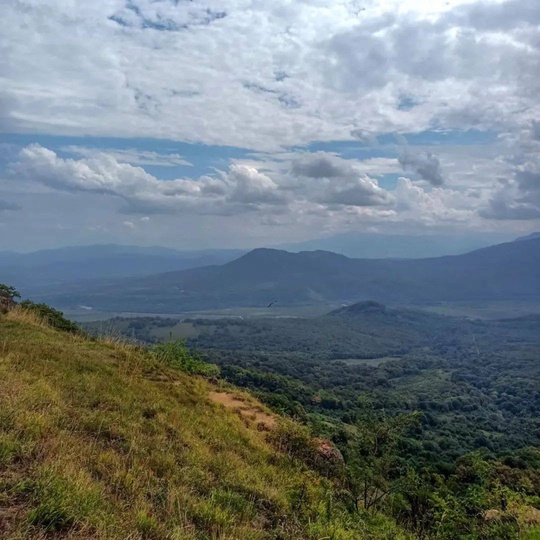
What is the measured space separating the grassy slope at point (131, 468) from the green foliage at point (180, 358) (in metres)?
4.20

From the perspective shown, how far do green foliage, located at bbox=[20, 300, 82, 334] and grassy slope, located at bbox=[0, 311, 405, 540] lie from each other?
5.88 m

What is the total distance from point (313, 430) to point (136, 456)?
22.0 feet

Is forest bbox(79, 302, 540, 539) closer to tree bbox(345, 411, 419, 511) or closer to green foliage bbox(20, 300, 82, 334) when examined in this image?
tree bbox(345, 411, 419, 511)

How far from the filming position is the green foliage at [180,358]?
569 inches

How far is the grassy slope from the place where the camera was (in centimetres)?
394

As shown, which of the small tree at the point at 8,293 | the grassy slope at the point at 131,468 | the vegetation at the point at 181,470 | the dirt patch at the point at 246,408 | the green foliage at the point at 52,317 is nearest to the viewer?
the grassy slope at the point at 131,468

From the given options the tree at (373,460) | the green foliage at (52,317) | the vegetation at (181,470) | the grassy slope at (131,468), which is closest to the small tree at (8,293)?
the green foliage at (52,317)

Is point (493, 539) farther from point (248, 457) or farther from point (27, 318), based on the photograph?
point (27, 318)

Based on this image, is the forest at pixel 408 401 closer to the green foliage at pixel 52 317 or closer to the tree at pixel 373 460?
the tree at pixel 373 460

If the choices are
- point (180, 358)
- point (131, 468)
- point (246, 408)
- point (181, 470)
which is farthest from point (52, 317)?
point (131, 468)

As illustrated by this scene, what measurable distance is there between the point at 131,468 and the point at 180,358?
→ 10.0 m

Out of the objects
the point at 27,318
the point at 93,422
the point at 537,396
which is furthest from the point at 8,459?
the point at 537,396

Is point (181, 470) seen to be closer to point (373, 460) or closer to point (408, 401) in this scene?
point (373, 460)

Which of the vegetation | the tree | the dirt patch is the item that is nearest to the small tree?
the vegetation
